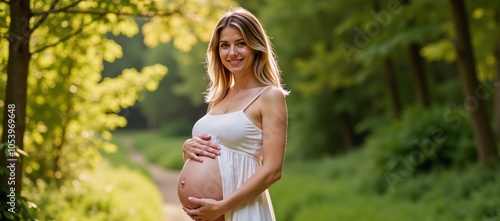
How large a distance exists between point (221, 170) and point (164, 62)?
43.7 meters

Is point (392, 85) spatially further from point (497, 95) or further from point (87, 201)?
point (87, 201)

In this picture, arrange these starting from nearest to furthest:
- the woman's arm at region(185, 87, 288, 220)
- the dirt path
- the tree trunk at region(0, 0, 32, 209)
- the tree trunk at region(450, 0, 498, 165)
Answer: the woman's arm at region(185, 87, 288, 220) → the tree trunk at region(0, 0, 32, 209) → the tree trunk at region(450, 0, 498, 165) → the dirt path

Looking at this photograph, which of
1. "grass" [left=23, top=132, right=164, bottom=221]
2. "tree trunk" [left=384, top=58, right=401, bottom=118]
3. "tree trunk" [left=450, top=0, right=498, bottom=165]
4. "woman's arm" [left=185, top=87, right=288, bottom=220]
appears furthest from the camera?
"tree trunk" [left=384, top=58, right=401, bottom=118]

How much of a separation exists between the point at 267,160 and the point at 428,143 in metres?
7.60

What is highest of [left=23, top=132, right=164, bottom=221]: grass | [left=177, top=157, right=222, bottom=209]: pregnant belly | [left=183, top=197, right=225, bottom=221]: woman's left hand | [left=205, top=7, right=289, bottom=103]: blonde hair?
[left=205, top=7, right=289, bottom=103]: blonde hair

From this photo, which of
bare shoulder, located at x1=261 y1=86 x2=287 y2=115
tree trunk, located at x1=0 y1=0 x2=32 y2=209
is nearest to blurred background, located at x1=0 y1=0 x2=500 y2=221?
tree trunk, located at x1=0 y1=0 x2=32 y2=209

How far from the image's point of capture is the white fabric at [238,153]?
2.91m

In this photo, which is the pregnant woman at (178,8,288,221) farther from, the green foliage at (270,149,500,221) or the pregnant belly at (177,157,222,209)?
the green foliage at (270,149,500,221)

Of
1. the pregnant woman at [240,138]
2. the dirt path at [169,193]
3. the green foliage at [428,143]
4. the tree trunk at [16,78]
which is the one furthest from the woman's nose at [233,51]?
the green foliage at [428,143]

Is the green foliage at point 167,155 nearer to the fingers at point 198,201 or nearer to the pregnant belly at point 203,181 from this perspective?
the pregnant belly at point 203,181

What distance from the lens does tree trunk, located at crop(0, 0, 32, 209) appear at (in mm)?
3895

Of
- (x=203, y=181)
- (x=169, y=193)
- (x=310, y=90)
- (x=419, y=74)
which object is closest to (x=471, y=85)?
(x=419, y=74)

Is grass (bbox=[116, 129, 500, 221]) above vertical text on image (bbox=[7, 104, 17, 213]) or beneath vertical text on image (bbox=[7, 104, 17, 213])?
beneath

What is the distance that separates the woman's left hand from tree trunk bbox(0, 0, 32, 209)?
1464mm
